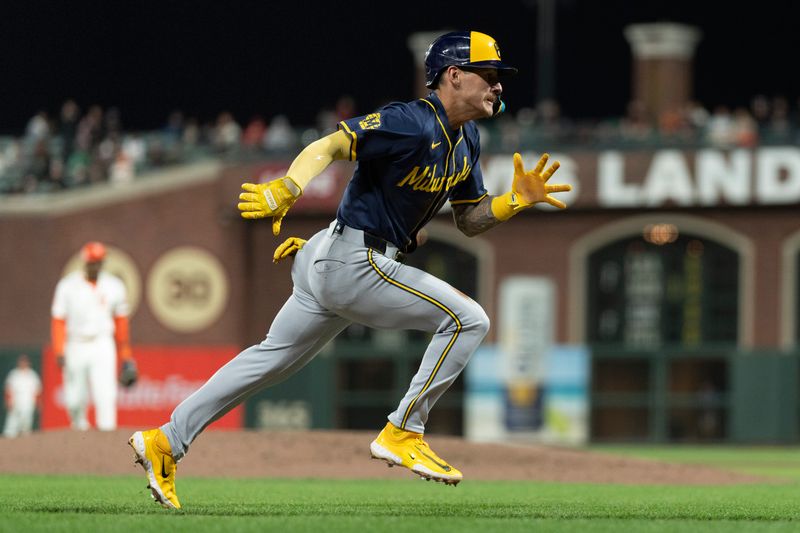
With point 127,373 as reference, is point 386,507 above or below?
below

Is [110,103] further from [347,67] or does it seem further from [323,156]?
[323,156]

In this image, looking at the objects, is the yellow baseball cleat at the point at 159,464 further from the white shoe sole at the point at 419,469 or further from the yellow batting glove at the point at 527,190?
the yellow batting glove at the point at 527,190

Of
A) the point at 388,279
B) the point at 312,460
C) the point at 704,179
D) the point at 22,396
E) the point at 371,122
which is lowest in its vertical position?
the point at 22,396

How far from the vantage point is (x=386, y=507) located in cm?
730

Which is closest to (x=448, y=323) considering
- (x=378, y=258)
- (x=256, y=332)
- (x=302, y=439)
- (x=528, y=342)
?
(x=378, y=258)

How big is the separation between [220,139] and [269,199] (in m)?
23.3

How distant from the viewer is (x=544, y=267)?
90.5ft

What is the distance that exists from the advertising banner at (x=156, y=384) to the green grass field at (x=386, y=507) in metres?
16.6

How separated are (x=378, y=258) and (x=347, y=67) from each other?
108 ft

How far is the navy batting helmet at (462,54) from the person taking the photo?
696 centimetres

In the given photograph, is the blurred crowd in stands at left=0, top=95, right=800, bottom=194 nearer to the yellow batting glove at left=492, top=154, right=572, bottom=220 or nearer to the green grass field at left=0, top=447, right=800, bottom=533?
the green grass field at left=0, top=447, right=800, bottom=533

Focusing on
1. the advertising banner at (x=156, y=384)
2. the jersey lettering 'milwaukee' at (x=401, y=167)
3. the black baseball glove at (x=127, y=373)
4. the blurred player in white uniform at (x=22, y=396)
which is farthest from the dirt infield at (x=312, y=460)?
the advertising banner at (x=156, y=384)

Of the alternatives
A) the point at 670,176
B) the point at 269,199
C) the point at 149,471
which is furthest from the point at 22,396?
the point at 269,199

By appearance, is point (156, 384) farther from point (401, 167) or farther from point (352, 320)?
point (401, 167)
